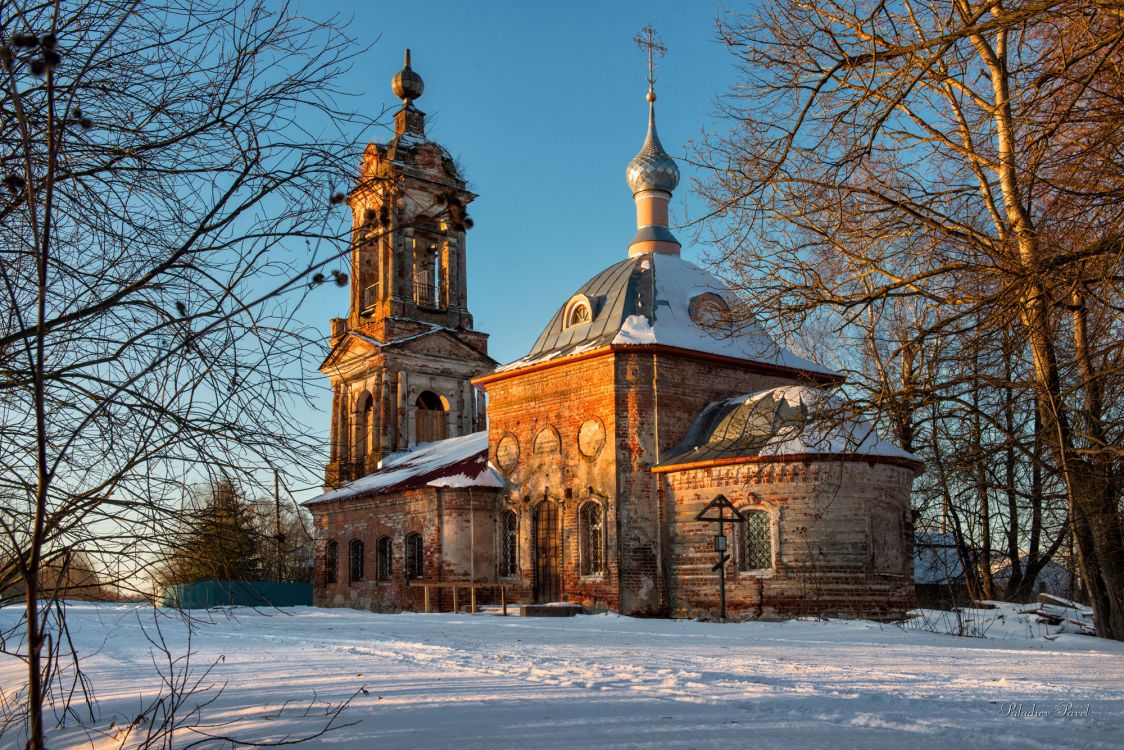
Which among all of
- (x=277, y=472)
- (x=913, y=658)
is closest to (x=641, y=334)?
(x=913, y=658)

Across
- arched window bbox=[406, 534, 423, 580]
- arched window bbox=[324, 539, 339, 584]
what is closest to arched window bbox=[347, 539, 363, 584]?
arched window bbox=[324, 539, 339, 584]

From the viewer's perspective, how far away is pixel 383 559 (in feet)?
93.7

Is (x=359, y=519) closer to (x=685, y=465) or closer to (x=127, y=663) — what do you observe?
(x=685, y=465)

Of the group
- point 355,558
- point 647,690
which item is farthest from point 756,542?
point 355,558

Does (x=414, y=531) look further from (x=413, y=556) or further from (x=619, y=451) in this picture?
(x=619, y=451)

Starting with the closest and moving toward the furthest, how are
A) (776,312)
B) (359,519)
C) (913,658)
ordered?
(776,312), (913,658), (359,519)

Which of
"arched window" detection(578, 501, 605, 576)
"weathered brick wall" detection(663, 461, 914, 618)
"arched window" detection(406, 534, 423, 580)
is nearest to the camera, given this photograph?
"weathered brick wall" detection(663, 461, 914, 618)

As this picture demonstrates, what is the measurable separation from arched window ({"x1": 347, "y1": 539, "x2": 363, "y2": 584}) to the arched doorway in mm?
7879

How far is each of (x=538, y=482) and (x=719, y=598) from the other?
571 cm

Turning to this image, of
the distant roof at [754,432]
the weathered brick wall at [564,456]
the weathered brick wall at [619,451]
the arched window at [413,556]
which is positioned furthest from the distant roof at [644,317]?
the arched window at [413,556]

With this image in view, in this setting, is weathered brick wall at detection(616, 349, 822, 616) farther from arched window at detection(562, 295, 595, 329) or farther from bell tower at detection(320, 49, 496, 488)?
bell tower at detection(320, 49, 496, 488)

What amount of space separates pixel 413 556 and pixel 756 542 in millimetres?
10481

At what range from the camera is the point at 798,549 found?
19.2 meters

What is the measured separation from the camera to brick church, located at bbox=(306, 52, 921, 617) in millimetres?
19266
